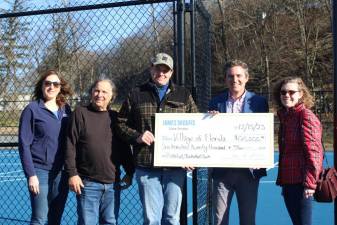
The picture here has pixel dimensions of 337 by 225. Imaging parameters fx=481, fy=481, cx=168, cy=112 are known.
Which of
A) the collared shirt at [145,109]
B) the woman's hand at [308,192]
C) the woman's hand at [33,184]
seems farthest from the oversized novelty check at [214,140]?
the woman's hand at [33,184]

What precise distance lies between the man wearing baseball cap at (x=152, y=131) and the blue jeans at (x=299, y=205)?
0.98m

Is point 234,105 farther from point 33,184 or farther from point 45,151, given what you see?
point 33,184

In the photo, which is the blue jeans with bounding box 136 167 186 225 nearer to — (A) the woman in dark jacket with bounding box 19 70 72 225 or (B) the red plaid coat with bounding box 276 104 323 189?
(A) the woman in dark jacket with bounding box 19 70 72 225

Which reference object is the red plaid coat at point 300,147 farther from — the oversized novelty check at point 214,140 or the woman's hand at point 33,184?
the woman's hand at point 33,184

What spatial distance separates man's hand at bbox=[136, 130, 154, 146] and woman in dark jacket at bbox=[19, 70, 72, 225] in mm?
798

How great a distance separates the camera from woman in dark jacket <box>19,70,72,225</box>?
4336 mm

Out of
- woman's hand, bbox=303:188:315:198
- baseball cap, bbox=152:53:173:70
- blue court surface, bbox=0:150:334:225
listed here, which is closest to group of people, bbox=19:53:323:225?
baseball cap, bbox=152:53:173:70

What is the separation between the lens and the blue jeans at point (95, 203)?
432 cm

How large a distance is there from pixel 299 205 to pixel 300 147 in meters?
0.49

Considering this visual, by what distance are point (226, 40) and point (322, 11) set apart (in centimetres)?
667

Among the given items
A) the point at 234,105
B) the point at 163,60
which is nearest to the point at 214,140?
the point at 234,105

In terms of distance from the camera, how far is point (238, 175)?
4336 millimetres

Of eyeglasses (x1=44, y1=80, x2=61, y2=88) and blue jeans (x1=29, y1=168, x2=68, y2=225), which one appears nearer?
blue jeans (x1=29, y1=168, x2=68, y2=225)

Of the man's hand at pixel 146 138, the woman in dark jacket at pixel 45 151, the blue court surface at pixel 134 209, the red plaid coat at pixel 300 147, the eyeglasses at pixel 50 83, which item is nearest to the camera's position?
the red plaid coat at pixel 300 147
